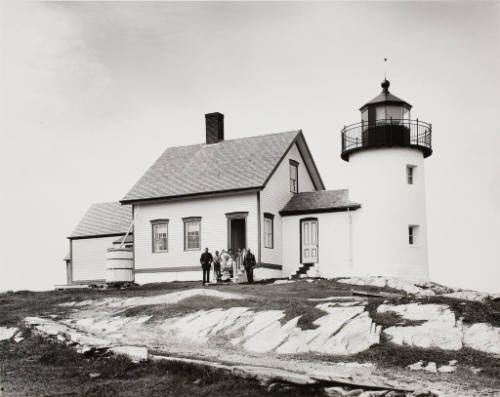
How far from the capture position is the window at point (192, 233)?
31891mm

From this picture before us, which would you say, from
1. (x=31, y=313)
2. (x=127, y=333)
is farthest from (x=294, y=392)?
(x=31, y=313)

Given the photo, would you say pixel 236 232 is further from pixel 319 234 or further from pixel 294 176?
pixel 294 176

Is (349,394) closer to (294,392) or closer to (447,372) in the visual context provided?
(294,392)

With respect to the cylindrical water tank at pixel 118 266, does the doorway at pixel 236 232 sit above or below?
above

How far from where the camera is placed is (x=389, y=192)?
97.3ft

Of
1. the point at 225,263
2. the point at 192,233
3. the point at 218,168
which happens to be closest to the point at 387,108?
the point at 218,168

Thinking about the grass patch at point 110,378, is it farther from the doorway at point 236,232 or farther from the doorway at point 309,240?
the doorway at point 309,240

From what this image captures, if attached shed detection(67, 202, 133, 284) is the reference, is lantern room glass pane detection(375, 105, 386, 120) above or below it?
above

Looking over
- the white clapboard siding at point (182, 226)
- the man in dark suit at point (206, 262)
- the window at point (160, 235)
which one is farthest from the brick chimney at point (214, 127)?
the man in dark suit at point (206, 262)

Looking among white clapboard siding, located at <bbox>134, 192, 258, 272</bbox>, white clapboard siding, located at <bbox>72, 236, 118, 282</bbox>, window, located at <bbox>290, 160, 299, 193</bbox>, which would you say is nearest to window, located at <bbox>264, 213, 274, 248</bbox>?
white clapboard siding, located at <bbox>134, 192, 258, 272</bbox>

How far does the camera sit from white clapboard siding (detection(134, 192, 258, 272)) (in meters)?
30.8

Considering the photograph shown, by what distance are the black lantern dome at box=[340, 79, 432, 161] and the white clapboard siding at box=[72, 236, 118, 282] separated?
14669mm

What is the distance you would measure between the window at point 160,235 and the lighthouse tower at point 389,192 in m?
8.33

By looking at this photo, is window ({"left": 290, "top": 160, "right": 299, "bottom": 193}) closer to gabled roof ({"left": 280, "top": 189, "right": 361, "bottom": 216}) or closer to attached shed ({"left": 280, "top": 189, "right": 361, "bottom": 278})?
gabled roof ({"left": 280, "top": 189, "right": 361, "bottom": 216})
